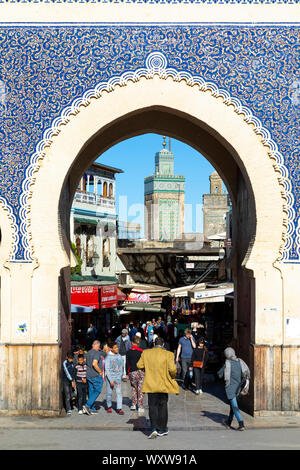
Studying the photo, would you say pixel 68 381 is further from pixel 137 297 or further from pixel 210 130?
pixel 137 297

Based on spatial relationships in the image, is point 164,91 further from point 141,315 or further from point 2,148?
point 141,315

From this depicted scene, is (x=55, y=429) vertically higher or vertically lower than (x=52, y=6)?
lower

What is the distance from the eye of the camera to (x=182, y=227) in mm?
56469

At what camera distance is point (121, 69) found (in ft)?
33.1

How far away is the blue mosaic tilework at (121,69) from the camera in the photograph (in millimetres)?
9984

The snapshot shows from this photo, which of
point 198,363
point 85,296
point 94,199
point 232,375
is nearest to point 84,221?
point 94,199

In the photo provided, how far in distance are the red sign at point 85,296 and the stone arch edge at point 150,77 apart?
29.5 ft

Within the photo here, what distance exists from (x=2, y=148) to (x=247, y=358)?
4.90 meters

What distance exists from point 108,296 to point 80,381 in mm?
10554

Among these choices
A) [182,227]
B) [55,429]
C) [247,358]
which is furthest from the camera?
[182,227]

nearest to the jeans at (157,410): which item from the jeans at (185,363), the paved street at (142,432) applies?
the paved street at (142,432)

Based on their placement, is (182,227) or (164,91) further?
(182,227)

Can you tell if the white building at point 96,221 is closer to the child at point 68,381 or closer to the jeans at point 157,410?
the child at point 68,381

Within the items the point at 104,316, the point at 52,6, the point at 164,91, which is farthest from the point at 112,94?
the point at 104,316
